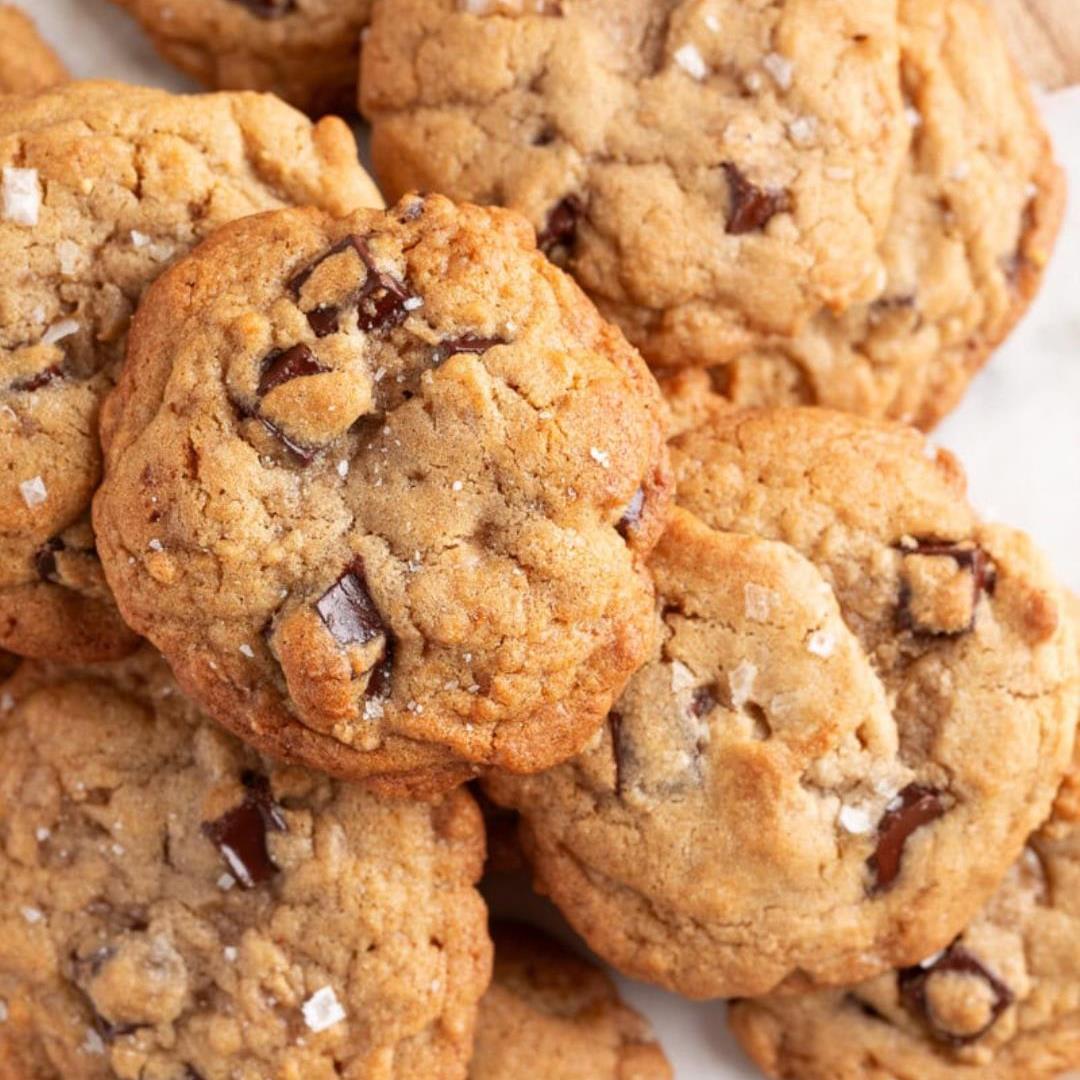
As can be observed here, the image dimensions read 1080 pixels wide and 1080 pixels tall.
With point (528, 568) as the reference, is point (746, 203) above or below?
above

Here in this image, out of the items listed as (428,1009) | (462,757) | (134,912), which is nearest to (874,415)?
(462,757)

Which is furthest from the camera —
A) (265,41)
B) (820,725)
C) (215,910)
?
(265,41)

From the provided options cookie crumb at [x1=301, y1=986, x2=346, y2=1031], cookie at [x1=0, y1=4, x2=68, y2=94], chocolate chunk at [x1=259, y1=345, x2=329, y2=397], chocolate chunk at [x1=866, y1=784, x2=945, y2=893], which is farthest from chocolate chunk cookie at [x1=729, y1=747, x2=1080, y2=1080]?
cookie at [x1=0, y1=4, x2=68, y2=94]

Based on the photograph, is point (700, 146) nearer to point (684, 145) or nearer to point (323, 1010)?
point (684, 145)

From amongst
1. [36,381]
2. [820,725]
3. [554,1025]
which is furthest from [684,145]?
[554,1025]

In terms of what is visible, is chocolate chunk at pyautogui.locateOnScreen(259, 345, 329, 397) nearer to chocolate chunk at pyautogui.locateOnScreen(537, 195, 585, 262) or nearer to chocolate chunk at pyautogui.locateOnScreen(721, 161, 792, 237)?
chocolate chunk at pyautogui.locateOnScreen(537, 195, 585, 262)

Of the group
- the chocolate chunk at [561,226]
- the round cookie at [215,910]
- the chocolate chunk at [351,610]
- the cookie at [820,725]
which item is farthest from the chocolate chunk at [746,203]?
the round cookie at [215,910]

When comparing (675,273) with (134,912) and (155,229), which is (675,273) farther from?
(134,912)
